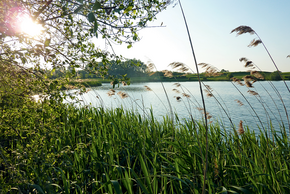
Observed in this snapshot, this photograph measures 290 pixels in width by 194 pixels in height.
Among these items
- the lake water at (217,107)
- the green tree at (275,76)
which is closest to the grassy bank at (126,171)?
the lake water at (217,107)

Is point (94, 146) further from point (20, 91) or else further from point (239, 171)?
point (239, 171)

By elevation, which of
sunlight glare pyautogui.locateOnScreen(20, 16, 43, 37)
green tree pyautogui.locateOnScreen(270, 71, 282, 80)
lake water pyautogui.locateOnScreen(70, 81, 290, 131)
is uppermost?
sunlight glare pyautogui.locateOnScreen(20, 16, 43, 37)

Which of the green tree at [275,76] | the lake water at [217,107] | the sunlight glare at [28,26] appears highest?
the sunlight glare at [28,26]

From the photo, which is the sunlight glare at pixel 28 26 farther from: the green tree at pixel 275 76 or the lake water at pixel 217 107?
the green tree at pixel 275 76

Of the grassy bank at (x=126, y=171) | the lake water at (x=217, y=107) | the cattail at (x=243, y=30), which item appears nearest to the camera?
the grassy bank at (x=126, y=171)

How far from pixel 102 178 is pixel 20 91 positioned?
151 centimetres

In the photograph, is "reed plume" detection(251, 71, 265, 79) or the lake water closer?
"reed plume" detection(251, 71, 265, 79)

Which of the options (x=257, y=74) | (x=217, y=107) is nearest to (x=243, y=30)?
(x=257, y=74)

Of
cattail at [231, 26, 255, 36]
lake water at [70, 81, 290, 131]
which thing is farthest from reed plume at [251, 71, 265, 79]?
cattail at [231, 26, 255, 36]

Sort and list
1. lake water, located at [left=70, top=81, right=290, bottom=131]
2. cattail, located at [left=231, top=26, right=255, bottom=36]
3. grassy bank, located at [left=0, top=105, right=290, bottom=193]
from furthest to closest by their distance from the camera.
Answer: lake water, located at [left=70, top=81, right=290, bottom=131], cattail, located at [left=231, top=26, right=255, bottom=36], grassy bank, located at [left=0, top=105, right=290, bottom=193]

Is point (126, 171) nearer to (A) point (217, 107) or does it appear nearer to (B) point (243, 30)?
(B) point (243, 30)

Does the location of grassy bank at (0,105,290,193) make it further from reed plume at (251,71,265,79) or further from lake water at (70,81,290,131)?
reed plume at (251,71,265,79)

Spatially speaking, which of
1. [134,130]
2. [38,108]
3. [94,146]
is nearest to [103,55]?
[38,108]

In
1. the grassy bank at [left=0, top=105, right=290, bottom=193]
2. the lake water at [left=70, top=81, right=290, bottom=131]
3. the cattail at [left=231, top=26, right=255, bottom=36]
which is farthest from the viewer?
the lake water at [left=70, top=81, right=290, bottom=131]
